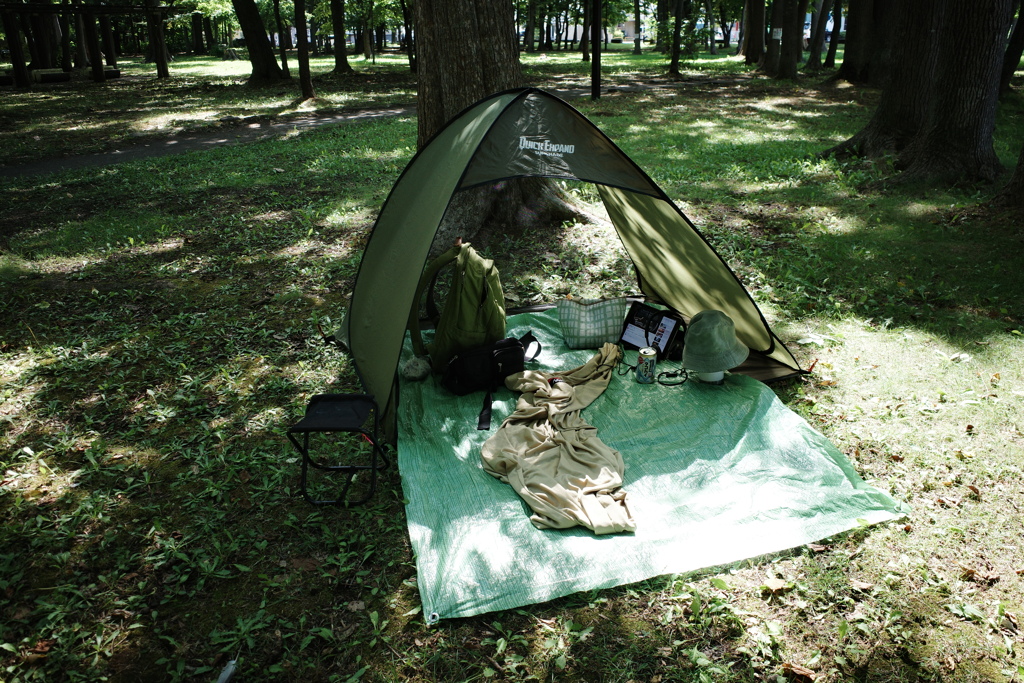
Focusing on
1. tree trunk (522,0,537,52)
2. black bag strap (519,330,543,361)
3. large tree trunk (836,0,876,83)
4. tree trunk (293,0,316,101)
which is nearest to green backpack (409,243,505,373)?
black bag strap (519,330,543,361)

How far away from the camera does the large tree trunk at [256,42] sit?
68.0 ft

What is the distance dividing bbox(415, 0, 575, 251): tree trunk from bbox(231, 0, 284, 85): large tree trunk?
57.0ft

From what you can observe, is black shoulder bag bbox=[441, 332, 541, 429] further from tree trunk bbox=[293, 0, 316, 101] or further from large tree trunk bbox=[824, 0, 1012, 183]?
tree trunk bbox=[293, 0, 316, 101]

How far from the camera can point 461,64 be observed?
→ 6.58 meters

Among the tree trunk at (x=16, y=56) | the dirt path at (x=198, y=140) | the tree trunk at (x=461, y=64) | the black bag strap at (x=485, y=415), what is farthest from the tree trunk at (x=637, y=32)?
the black bag strap at (x=485, y=415)

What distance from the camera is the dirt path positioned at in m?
11.5

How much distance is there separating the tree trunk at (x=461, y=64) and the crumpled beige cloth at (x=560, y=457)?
2.83 m

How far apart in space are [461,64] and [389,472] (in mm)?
4487

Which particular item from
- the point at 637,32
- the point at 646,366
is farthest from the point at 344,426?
the point at 637,32

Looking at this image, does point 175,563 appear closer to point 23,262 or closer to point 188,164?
point 23,262

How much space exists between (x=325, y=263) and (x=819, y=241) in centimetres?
548

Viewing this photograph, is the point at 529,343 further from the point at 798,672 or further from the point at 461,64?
the point at 461,64

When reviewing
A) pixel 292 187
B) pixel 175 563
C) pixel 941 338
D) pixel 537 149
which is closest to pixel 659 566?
pixel 175 563

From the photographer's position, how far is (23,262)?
7.18 m
